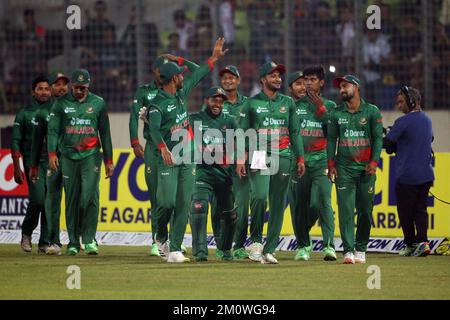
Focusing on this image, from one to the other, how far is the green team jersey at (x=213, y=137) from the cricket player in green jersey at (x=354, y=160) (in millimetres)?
1427

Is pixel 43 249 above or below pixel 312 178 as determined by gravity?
below

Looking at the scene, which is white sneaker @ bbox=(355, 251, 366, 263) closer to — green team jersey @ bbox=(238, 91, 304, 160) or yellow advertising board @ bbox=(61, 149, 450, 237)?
green team jersey @ bbox=(238, 91, 304, 160)

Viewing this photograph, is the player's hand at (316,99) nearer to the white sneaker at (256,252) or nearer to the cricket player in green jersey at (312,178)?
the cricket player in green jersey at (312,178)

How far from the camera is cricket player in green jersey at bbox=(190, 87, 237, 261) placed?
15.0 metres

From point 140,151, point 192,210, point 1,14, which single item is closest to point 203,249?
point 192,210

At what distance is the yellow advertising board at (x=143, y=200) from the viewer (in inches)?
677

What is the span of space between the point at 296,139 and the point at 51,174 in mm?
3705

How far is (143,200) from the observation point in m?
18.6

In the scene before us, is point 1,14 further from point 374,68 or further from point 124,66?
point 374,68

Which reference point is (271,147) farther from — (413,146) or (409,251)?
(409,251)

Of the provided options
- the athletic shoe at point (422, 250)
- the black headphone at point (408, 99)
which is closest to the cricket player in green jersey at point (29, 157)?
the black headphone at point (408, 99)

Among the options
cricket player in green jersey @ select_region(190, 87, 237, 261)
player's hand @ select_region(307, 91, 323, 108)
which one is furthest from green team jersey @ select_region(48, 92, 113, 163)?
player's hand @ select_region(307, 91, 323, 108)

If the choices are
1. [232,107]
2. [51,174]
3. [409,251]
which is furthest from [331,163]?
[51,174]

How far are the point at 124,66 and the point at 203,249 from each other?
7130 mm
